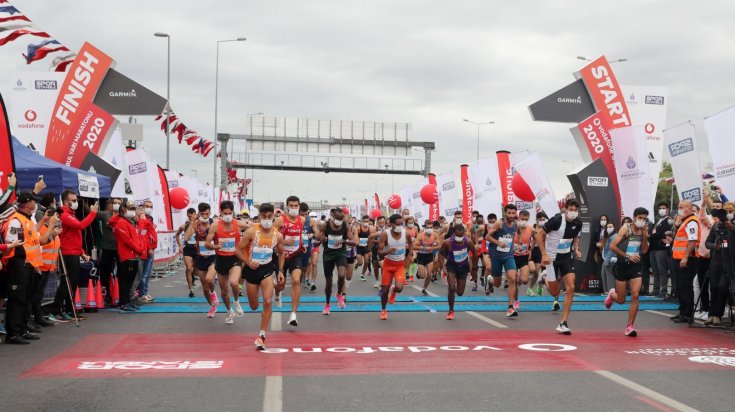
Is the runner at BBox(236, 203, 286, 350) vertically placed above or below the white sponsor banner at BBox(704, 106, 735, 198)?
below

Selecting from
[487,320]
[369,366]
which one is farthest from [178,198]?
[369,366]

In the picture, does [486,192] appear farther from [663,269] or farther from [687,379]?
[687,379]

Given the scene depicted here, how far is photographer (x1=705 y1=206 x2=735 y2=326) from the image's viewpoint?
1155 cm

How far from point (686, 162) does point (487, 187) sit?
1207 cm

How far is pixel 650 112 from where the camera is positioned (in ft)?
74.3

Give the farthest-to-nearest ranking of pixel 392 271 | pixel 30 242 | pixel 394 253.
Result: pixel 392 271, pixel 394 253, pixel 30 242

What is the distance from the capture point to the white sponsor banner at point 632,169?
18781 millimetres

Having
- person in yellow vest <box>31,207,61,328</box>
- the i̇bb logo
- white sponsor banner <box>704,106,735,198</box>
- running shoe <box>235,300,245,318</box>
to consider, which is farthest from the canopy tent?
white sponsor banner <box>704,106,735,198</box>

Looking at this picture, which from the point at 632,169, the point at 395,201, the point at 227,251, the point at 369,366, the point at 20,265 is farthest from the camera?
the point at 395,201

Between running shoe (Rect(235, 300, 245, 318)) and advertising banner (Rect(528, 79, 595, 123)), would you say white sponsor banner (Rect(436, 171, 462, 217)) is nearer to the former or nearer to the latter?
advertising banner (Rect(528, 79, 595, 123))

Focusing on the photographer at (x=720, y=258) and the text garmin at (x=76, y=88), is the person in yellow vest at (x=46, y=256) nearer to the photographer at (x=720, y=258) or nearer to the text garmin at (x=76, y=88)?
the text garmin at (x=76, y=88)

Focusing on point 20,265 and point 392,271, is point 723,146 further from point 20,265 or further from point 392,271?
point 20,265

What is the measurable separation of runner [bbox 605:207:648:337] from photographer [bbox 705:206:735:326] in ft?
3.74

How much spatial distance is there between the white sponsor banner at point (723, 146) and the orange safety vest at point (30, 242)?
10.5 metres
